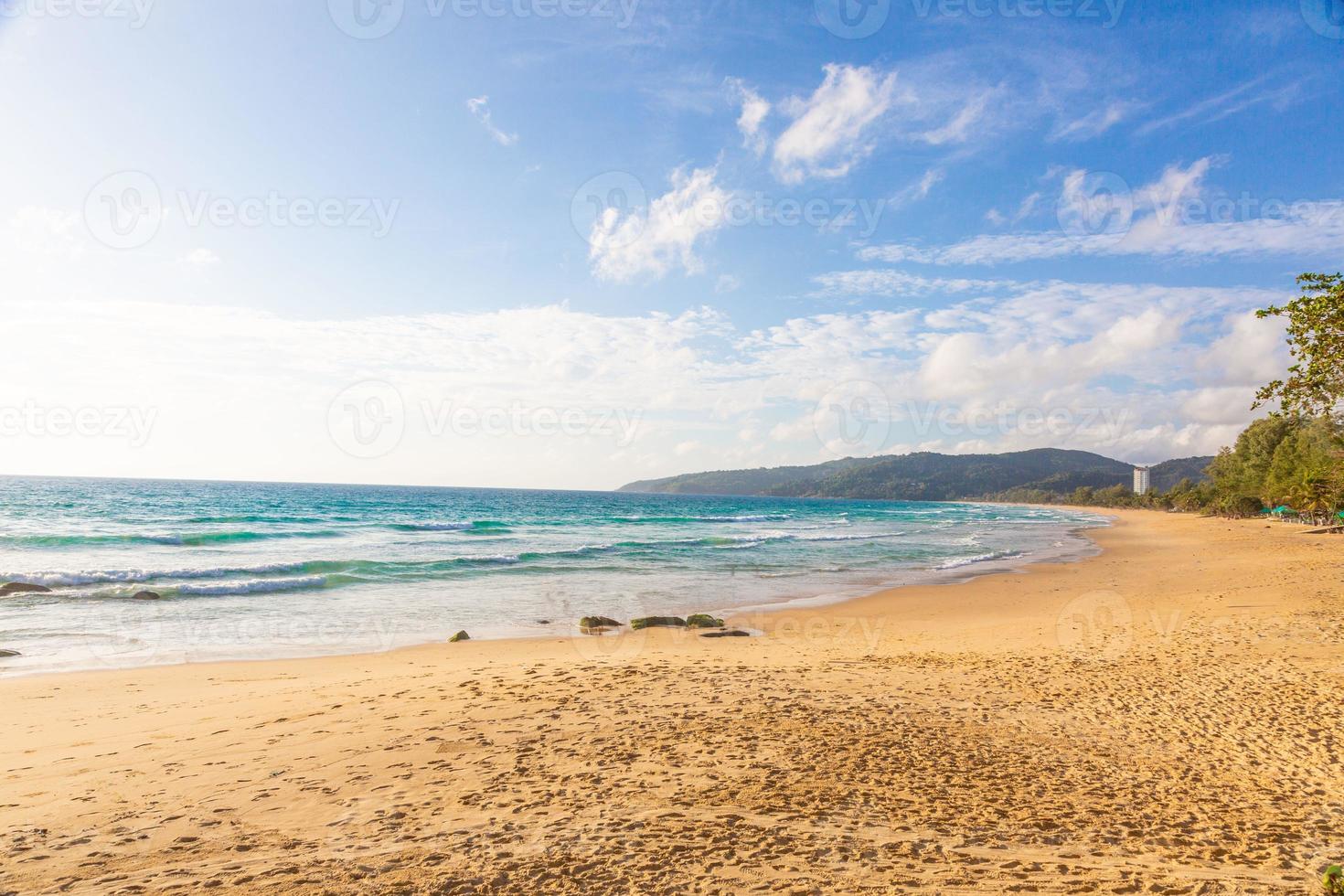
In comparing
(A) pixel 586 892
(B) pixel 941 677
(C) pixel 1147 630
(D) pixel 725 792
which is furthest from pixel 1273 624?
(A) pixel 586 892

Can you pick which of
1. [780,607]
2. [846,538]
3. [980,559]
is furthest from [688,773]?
[846,538]

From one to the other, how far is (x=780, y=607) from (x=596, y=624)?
6.23 metres

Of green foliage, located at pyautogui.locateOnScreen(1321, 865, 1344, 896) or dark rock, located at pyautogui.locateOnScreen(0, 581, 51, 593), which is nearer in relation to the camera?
green foliage, located at pyautogui.locateOnScreen(1321, 865, 1344, 896)

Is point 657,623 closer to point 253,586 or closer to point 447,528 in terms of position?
point 253,586

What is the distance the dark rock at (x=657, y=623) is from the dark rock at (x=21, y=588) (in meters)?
17.9

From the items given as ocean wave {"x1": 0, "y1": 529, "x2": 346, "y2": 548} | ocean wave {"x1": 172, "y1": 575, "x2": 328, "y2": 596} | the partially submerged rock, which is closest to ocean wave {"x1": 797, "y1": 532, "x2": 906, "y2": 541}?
ocean wave {"x1": 0, "y1": 529, "x2": 346, "y2": 548}

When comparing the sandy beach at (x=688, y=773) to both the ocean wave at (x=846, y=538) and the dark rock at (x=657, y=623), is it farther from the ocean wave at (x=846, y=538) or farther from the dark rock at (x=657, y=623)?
the ocean wave at (x=846, y=538)

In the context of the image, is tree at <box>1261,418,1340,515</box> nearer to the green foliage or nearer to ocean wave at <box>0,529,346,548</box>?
the green foliage

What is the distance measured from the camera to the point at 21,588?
20266 millimetres

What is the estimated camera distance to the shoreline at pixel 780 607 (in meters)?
12.7

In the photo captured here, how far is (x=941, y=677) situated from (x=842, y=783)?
5.23 meters

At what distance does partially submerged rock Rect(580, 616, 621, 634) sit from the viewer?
55.3ft

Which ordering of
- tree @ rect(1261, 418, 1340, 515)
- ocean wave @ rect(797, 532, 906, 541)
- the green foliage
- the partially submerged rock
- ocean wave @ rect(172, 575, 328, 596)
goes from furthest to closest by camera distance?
1. ocean wave @ rect(797, 532, 906, 541)
2. tree @ rect(1261, 418, 1340, 515)
3. ocean wave @ rect(172, 575, 328, 596)
4. the partially submerged rock
5. the green foliage

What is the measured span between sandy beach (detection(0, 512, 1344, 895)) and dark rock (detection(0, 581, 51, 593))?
12.2 m
